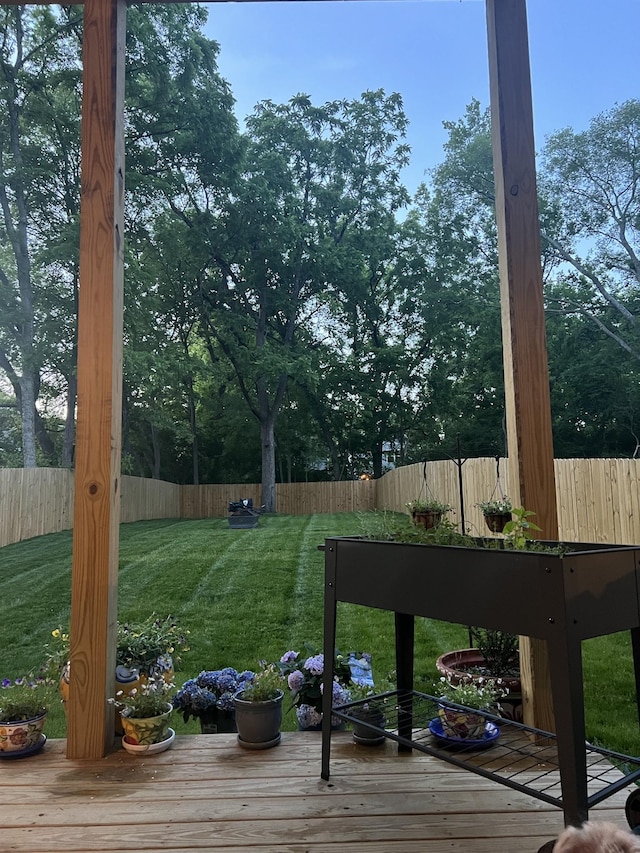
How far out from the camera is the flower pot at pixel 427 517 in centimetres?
161

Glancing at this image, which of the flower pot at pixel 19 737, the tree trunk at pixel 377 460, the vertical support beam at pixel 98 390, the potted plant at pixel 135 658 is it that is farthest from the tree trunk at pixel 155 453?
the flower pot at pixel 19 737

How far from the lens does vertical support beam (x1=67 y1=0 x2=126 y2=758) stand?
1577mm

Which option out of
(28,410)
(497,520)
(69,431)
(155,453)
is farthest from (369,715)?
(155,453)

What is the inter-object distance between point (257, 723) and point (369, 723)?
301mm

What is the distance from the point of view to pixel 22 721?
1.57 m

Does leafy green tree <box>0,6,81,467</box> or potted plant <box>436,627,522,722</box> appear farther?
leafy green tree <box>0,6,81,467</box>

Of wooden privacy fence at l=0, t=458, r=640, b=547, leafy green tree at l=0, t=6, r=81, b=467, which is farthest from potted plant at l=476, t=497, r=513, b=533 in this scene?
leafy green tree at l=0, t=6, r=81, b=467

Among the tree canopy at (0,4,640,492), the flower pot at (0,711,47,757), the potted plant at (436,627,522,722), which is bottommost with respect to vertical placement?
the flower pot at (0,711,47,757)

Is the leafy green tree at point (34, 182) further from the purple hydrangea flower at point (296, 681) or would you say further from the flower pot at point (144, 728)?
the purple hydrangea flower at point (296, 681)

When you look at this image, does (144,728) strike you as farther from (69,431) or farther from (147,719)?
(69,431)

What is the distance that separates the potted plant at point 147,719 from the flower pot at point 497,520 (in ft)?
3.94

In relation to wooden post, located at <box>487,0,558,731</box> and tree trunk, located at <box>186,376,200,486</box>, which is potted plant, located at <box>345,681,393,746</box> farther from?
tree trunk, located at <box>186,376,200,486</box>

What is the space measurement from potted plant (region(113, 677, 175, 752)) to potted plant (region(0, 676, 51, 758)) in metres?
0.21

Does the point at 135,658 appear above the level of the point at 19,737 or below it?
above
